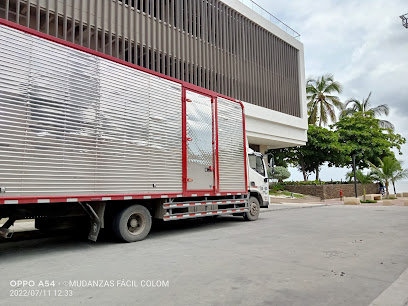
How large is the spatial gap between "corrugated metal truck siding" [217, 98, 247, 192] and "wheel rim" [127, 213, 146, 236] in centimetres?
294

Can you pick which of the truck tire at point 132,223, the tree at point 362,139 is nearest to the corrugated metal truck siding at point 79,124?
the truck tire at point 132,223

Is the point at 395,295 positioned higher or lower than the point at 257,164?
lower

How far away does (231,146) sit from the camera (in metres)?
10.3

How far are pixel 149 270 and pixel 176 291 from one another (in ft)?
3.70

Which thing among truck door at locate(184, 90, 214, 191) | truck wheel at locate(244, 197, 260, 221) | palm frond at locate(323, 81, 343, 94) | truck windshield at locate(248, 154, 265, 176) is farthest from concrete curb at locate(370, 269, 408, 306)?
palm frond at locate(323, 81, 343, 94)

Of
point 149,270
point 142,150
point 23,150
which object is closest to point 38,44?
point 23,150

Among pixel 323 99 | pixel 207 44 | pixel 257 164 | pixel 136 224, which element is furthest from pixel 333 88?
pixel 136 224

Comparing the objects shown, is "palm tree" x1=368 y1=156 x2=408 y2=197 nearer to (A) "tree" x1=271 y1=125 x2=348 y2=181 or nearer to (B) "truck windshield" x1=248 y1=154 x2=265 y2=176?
(A) "tree" x1=271 y1=125 x2=348 y2=181

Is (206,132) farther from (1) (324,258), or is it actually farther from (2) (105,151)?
(1) (324,258)

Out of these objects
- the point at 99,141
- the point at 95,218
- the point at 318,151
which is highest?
the point at 318,151

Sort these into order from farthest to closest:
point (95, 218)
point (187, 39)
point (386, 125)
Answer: point (386, 125) → point (187, 39) → point (95, 218)

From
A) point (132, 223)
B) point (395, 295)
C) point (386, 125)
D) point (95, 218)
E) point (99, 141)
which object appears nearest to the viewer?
point (395, 295)

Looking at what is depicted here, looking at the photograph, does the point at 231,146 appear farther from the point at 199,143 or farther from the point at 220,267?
the point at 220,267

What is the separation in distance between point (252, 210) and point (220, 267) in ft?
21.8
